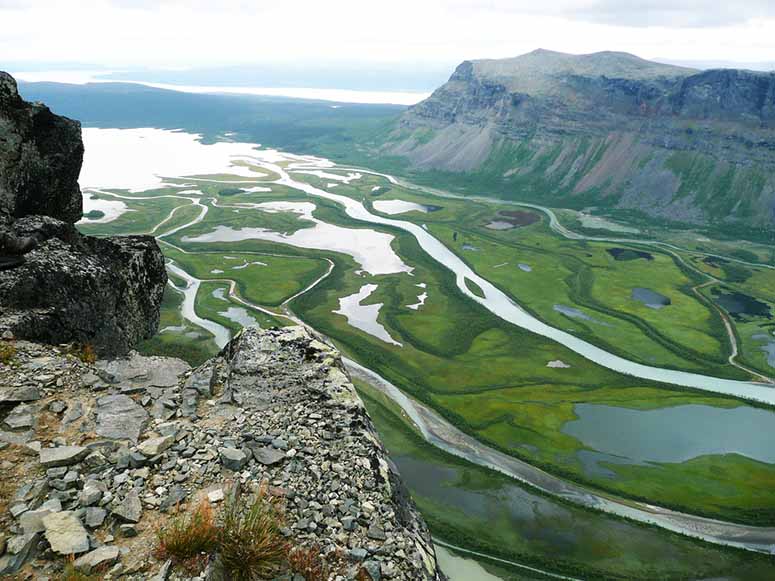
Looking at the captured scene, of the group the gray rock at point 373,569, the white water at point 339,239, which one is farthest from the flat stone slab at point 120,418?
the white water at point 339,239

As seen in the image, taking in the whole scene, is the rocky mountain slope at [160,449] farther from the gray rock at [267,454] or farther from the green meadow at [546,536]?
the green meadow at [546,536]

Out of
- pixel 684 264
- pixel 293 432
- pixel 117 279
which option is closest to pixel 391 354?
pixel 117 279

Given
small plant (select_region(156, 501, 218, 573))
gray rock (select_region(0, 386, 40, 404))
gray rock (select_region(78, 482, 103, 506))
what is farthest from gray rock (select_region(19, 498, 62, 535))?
gray rock (select_region(0, 386, 40, 404))

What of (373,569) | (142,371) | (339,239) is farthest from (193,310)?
(373,569)

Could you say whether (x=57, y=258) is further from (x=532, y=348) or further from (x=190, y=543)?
(x=532, y=348)

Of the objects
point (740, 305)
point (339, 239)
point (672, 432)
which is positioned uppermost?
point (339, 239)

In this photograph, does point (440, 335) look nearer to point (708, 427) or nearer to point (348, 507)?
point (708, 427)

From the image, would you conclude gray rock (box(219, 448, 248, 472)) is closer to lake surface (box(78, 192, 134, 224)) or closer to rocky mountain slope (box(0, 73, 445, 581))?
rocky mountain slope (box(0, 73, 445, 581))

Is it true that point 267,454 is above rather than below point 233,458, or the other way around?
below
